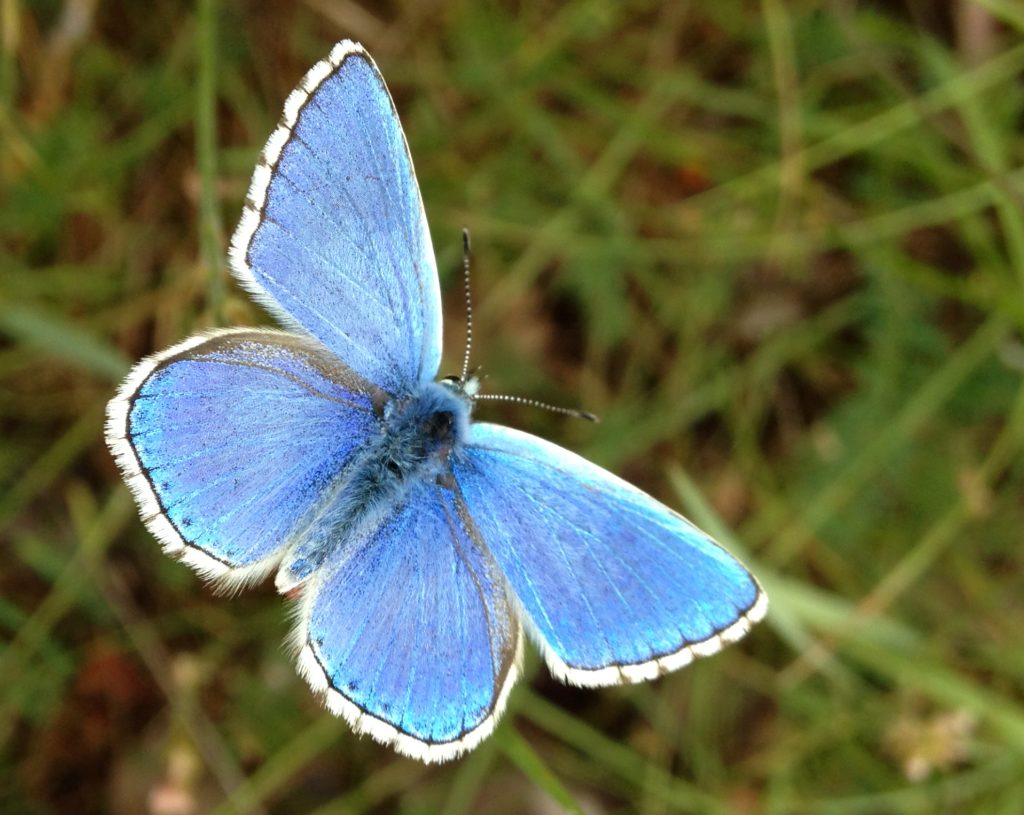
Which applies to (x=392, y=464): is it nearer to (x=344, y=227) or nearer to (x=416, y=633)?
(x=416, y=633)

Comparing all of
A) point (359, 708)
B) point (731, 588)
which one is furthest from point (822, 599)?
point (359, 708)

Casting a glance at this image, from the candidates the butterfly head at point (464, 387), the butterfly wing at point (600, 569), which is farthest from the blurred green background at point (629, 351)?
the butterfly wing at point (600, 569)

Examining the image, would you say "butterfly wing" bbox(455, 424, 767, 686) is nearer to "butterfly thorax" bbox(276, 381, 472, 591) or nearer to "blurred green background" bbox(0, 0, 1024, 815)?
"butterfly thorax" bbox(276, 381, 472, 591)

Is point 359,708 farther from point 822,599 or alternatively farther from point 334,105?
point 822,599

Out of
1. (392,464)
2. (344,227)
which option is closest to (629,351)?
(392,464)

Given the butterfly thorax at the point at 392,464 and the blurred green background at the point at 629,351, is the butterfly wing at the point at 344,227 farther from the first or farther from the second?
the blurred green background at the point at 629,351

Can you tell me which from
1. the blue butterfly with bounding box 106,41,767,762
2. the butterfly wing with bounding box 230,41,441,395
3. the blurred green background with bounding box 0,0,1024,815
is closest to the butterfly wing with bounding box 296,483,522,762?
the blue butterfly with bounding box 106,41,767,762
